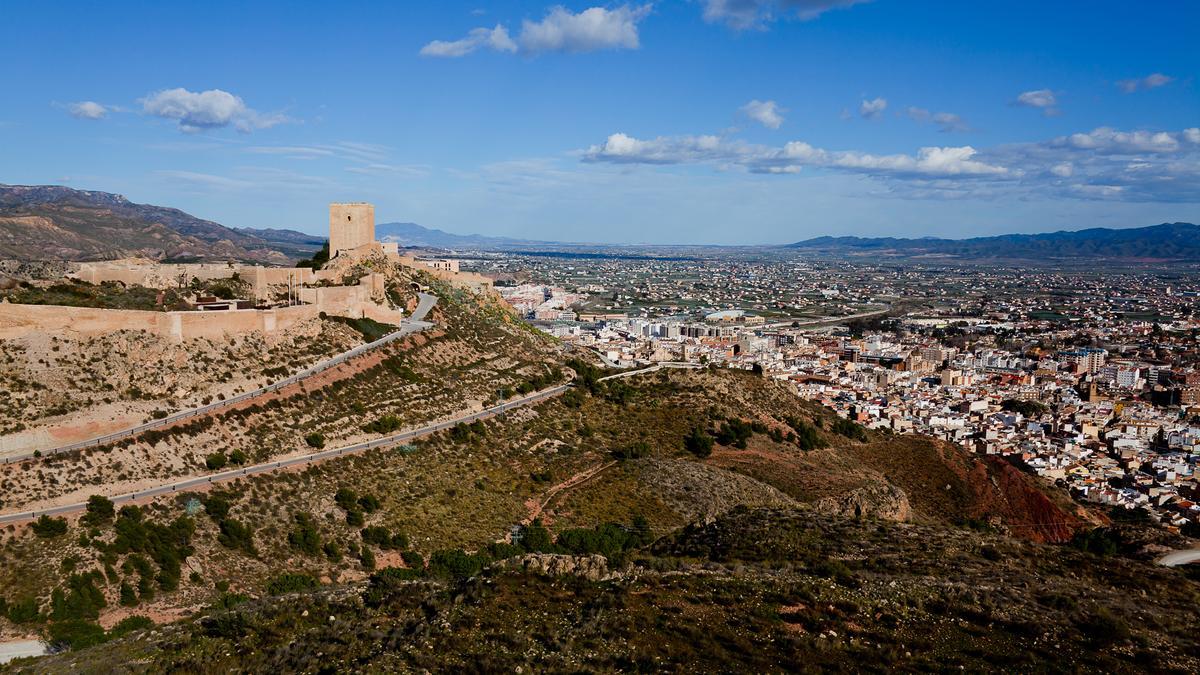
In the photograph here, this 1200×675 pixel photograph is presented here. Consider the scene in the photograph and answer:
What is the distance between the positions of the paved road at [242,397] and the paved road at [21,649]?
562 cm

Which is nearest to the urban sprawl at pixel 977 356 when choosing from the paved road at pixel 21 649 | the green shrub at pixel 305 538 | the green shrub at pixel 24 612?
the green shrub at pixel 305 538

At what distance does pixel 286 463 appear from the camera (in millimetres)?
23656

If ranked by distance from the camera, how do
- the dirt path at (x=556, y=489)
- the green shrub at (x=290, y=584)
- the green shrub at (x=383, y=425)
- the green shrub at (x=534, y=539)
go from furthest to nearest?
the green shrub at (x=383, y=425)
the dirt path at (x=556, y=489)
the green shrub at (x=534, y=539)
the green shrub at (x=290, y=584)

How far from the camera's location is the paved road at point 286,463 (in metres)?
19.2

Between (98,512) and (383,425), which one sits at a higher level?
(383,425)

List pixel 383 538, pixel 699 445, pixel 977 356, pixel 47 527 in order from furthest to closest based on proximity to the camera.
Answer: pixel 977 356 < pixel 699 445 < pixel 383 538 < pixel 47 527

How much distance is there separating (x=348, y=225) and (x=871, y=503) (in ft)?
84.0

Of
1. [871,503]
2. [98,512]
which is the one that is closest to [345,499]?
[98,512]

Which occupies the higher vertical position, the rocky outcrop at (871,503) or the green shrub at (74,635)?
the green shrub at (74,635)

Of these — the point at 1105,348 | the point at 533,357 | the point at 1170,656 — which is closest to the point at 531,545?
the point at 1170,656

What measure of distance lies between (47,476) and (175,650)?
8579 mm

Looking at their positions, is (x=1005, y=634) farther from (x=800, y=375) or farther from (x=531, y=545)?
(x=800, y=375)

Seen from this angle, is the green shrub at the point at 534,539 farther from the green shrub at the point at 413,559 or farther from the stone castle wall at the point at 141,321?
the stone castle wall at the point at 141,321

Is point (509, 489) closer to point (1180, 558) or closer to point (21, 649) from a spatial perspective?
point (21, 649)
